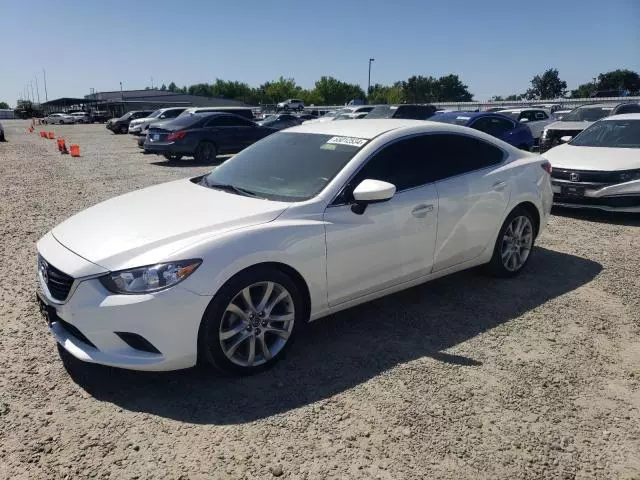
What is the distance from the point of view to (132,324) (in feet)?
9.96

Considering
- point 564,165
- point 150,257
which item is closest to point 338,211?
point 150,257

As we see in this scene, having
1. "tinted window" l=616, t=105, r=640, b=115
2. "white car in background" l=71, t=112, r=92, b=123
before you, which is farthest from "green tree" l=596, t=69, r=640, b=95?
"tinted window" l=616, t=105, r=640, b=115

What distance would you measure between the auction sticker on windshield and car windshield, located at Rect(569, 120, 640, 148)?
612 centimetres

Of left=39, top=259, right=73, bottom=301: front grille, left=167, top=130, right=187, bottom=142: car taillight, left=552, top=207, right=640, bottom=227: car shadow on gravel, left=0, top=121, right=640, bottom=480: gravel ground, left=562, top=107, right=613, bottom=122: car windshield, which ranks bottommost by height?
left=0, top=121, right=640, bottom=480: gravel ground

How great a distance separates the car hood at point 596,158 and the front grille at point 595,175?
0.19 ft

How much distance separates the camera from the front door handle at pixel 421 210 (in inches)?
164

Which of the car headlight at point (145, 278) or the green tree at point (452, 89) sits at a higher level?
the green tree at point (452, 89)

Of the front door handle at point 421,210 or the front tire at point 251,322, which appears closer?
the front tire at point 251,322

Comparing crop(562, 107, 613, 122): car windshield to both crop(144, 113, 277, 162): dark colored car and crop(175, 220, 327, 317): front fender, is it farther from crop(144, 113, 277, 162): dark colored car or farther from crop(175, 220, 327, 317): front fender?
crop(175, 220, 327, 317): front fender

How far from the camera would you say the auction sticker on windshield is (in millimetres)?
4168

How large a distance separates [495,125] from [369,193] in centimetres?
1017

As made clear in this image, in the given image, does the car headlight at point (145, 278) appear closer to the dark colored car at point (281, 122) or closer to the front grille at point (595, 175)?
the front grille at point (595, 175)

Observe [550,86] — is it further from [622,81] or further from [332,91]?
[332,91]

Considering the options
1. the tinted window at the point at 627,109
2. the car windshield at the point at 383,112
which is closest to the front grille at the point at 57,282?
the tinted window at the point at 627,109
